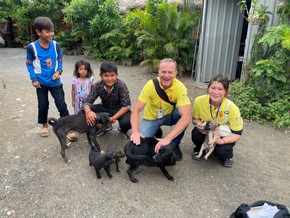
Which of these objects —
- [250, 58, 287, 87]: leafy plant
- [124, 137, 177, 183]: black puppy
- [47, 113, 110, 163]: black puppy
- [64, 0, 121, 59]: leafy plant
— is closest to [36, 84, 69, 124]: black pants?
[47, 113, 110, 163]: black puppy

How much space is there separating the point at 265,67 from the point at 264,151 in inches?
73.4

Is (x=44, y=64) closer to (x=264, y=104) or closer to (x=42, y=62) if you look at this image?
(x=42, y=62)

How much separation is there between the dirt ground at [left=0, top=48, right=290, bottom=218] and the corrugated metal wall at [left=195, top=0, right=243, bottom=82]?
3.26 m

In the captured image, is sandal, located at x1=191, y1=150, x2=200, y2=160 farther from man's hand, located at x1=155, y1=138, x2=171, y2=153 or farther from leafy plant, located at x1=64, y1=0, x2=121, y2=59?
leafy plant, located at x1=64, y1=0, x2=121, y2=59

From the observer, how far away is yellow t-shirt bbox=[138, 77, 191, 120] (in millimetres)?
3158

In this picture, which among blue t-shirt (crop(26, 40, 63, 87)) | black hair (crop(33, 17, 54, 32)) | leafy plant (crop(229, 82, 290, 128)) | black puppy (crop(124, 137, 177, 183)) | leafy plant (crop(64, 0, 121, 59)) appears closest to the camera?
black puppy (crop(124, 137, 177, 183))

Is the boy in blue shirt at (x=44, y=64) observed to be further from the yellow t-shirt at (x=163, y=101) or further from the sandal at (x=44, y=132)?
the yellow t-shirt at (x=163, y=101)

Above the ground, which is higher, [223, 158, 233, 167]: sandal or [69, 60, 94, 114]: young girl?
[69, 60, 94, 114]: young girl

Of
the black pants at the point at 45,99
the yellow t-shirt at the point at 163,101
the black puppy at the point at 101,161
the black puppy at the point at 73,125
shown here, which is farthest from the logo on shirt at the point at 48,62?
the black puppy at the point at 101,161

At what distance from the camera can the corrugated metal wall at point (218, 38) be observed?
21.6 ft

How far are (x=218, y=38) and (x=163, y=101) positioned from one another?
Result: 430 cm

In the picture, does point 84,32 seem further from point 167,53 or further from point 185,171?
point 185,171

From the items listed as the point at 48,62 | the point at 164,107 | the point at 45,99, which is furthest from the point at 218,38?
the point at 45,99

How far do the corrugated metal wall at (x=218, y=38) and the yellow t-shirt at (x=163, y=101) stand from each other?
157 inches
